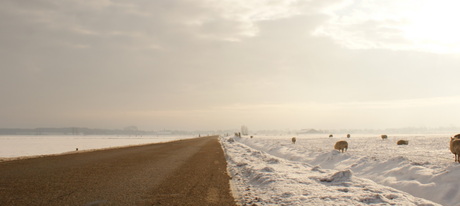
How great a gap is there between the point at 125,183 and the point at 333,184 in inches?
290

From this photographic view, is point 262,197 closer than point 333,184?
Yes

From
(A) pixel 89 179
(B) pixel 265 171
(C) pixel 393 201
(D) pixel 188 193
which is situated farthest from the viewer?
(B) pixel 265 171

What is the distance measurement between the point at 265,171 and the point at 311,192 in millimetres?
4661

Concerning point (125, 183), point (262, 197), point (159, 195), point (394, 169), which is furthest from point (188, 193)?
point (394, 169)

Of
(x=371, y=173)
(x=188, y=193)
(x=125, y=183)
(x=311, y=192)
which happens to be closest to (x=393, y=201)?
(x=311, y=192)

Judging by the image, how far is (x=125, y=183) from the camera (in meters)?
11.5

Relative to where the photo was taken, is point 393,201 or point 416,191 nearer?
point 393,201

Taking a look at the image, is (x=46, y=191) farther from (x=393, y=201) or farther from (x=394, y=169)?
(x=394, y=169)

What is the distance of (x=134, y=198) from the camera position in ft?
28.6

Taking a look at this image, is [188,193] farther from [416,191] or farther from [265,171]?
[416,191]

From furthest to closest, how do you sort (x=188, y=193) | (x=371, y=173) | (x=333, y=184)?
(x=371, y=173)
(x=333, y=184)
(x=188, y=193)

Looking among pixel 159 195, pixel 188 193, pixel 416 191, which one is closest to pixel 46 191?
pixel 159 195

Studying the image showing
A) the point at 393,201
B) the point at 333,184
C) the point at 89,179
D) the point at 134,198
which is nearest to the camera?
the point at 393,201

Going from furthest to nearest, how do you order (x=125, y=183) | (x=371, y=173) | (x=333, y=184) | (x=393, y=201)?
1. (x=371, y=173)
2. (x=125, y=183)
3. (x=333, y=184)
4. (x=393, y=201)
